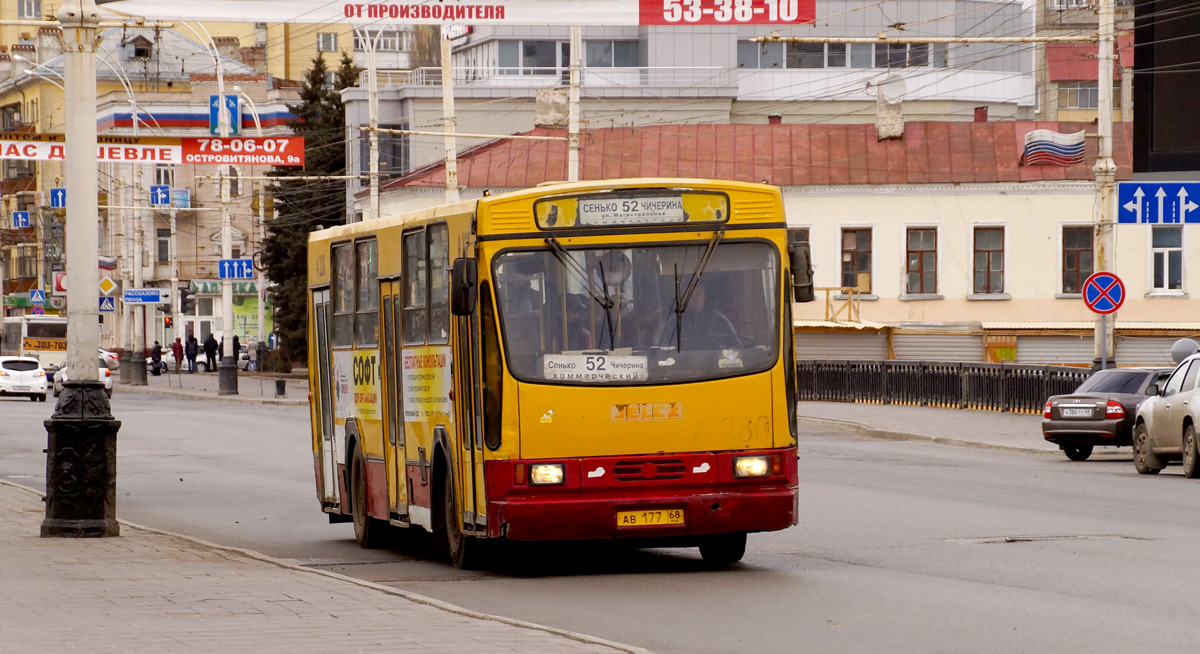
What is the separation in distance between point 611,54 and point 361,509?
6420cm

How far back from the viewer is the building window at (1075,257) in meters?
57.1

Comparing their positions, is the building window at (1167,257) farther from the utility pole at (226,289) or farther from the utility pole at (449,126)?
the utility pole at (226,289)

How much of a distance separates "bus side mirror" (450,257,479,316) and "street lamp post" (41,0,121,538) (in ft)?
11.7

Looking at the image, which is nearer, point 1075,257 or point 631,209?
point 631,209

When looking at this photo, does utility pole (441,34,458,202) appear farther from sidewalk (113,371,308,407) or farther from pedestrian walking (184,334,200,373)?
pedestrian walking (184,334,200,373)

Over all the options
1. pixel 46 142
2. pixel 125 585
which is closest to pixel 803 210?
pixel 46 142

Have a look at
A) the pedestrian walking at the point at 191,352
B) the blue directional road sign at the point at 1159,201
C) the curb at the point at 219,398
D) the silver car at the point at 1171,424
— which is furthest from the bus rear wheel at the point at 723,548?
the pedestrian walking at the point at 191,352

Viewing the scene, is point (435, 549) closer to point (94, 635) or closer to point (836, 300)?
point (94, 635)

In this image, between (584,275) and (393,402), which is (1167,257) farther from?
(584,275)

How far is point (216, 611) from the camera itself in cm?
1009

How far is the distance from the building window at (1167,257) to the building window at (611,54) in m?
28.0

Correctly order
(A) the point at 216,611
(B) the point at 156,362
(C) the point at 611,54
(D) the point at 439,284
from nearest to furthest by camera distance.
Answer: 1. (A) the point at 216,611
2. (D) the point at 439,284
3. (C) the point at 611,54
4. (B) the point at 156,362

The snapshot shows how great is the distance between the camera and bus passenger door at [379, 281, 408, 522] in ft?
46.7

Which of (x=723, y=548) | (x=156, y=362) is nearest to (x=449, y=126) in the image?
(x=723, y=548)
